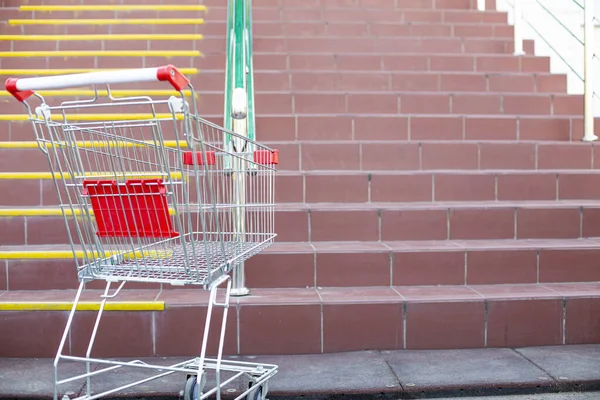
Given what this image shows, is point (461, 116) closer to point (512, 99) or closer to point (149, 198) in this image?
point (512, 99)

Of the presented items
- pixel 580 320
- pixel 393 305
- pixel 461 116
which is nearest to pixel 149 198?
pixel 393 305

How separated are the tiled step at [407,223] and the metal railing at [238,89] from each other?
0.50 meters

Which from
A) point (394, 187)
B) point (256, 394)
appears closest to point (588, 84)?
point (394, 187)

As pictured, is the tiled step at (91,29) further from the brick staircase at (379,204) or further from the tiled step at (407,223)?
the tiled step at (407,223)

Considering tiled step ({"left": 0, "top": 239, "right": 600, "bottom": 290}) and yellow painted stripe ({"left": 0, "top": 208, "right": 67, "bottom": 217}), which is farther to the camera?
yellow painted stripe ({"left": 0, "top": 208, "right": 67, "bottom": 217})

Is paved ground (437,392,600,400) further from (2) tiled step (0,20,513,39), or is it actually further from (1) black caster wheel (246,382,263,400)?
(2) tiled step (0,20,513,39)

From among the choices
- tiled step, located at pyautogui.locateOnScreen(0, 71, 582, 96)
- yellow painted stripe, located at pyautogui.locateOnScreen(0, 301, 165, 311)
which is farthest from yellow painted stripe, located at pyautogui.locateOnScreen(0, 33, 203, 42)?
yellow painted stripe, located at pyautogui.locateOnScreen(0, 301, 165, 311)

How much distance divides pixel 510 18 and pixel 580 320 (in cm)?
397

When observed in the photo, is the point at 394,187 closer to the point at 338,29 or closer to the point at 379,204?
the point at 379,204

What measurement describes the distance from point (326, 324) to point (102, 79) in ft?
5.36

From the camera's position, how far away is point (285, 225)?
11.8 ft

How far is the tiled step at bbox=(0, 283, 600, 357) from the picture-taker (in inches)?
118

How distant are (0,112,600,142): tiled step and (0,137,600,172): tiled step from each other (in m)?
0.20

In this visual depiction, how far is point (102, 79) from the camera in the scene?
6.25 feet
